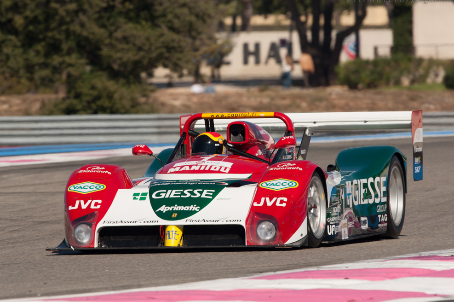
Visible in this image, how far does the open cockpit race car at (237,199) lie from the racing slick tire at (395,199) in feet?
0.04

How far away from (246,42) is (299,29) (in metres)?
23.0

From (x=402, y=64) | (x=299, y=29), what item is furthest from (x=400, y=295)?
(x=299, y=29)

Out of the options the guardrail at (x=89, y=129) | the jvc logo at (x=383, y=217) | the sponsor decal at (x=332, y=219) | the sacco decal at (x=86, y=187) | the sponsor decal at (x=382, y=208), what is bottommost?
the guardrail at (x=89, y=129)

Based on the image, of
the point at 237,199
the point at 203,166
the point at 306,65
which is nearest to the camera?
the point at 237,199

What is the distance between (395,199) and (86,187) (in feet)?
10.3

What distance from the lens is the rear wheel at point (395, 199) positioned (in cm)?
786

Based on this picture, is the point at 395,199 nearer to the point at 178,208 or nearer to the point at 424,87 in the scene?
the point at 178,208

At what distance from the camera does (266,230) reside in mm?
6441

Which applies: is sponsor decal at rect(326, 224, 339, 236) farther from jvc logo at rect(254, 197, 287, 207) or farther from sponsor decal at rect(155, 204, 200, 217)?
sponsor decal at rect(155, 204, 200, 217)

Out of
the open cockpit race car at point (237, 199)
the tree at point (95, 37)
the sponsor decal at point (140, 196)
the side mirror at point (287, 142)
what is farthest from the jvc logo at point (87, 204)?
the tree at point (95, 37)

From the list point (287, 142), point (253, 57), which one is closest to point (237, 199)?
point (287, 142)

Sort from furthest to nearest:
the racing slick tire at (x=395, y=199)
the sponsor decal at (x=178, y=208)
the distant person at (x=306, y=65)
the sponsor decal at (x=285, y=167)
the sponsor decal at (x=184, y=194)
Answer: the distant person at (x=306, y=65) < the racing slick tire at (x=395, y=199) < the sponsor decal at (x=285, y=167) < the sponsor decal at (x=184, y=194) < the sponsor decal at (x=178, y=208)

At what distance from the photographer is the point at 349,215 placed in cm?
737

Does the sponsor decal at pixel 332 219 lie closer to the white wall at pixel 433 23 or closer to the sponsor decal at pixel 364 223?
the sponsor decal at pixel 364 223
